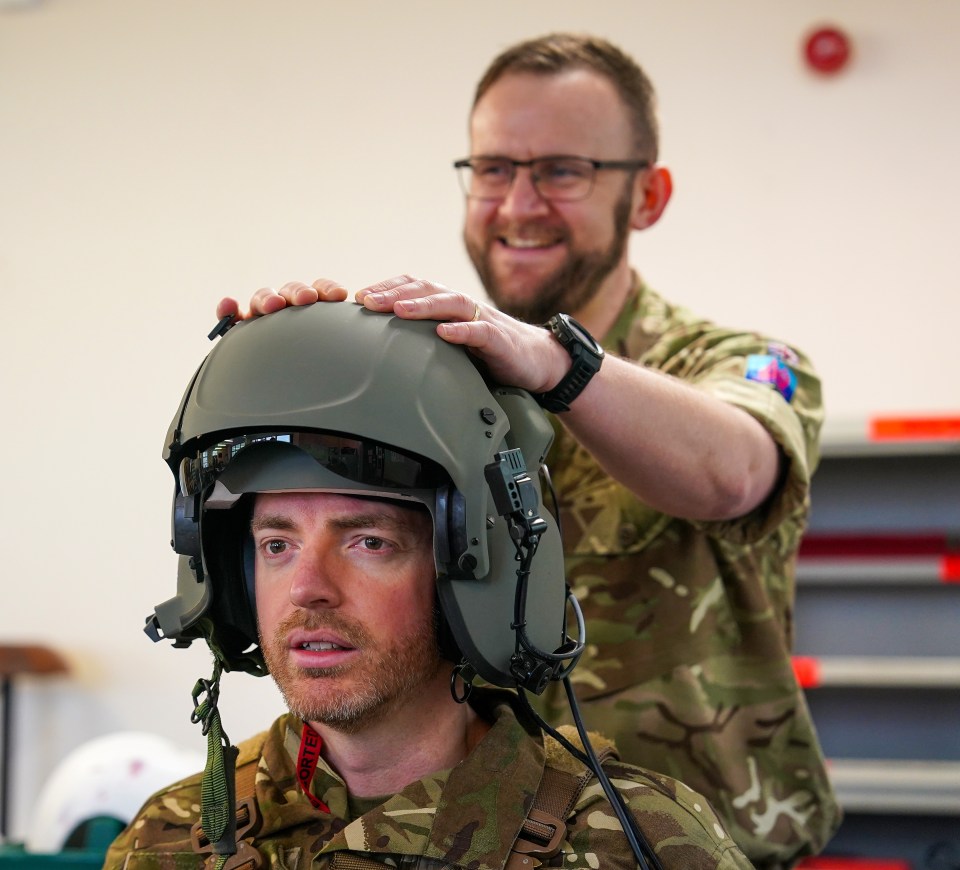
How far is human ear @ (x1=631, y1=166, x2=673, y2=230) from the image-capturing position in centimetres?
200

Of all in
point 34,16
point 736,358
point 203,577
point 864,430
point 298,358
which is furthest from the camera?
point 34,16

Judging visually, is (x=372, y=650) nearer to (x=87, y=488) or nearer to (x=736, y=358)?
(x=736, y=358)

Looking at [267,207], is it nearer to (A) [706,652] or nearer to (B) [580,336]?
(A) [706,652]

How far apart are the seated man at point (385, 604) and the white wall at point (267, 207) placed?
100 inches

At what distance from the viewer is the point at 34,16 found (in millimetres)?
4273

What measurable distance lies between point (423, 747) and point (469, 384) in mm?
395

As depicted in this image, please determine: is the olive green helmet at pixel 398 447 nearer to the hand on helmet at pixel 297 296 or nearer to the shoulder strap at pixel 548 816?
the hand on helmet at pixel 297 296

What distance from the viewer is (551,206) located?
1902mm

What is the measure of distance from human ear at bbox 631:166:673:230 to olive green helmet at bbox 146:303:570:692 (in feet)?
2.55

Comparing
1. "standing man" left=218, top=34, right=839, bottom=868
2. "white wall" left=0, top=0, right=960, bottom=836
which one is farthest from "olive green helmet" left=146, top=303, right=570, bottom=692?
"white wall" left=0, top=0, right=960, bottom=836

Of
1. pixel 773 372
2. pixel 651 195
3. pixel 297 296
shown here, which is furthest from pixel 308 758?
pixel 651 195

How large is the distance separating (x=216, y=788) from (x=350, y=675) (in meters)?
0.21

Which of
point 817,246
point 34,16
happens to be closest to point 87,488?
point 34,16

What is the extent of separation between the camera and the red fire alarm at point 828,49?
11.9 ft
